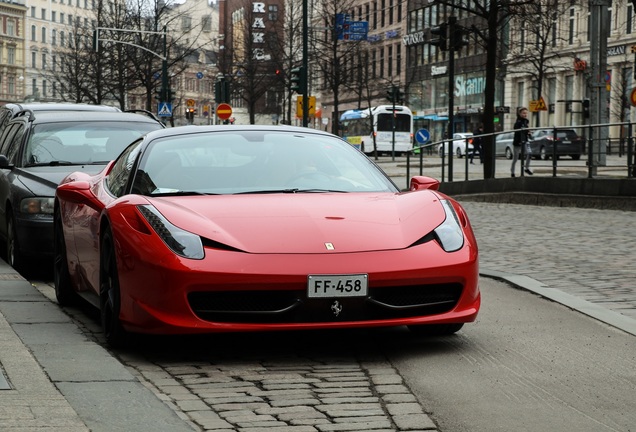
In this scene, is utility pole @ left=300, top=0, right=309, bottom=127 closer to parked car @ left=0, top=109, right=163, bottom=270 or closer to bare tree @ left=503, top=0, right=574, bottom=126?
bare tree @ left=503, top=0, right=574, bottom=126

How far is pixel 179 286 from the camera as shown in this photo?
6062 millimetres

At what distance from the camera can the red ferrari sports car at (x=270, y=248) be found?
6.09 meters

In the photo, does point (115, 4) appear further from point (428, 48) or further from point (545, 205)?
point (545, 205)

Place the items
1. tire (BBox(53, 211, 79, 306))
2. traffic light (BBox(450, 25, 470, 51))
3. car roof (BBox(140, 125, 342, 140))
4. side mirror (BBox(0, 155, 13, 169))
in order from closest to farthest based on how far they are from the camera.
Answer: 1. car roof (BBox(140, 125, 342, 140))
2. tire (BBox(53, 211, 79, 306))
3. side mirror (BBox(0, 155, 13, 169))
4. traffic light (BBox(450, 25, 470, 51))

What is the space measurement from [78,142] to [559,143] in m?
10.8

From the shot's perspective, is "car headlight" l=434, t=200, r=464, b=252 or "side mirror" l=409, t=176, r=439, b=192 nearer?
"car headlight" l=434, t=200, r=464, b=252

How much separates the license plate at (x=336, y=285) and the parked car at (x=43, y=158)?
16.7ft

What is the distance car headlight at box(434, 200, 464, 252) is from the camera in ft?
21.3

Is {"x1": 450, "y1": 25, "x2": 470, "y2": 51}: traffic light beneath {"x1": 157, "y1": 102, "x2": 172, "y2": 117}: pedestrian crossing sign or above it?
above

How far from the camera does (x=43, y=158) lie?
12125mm

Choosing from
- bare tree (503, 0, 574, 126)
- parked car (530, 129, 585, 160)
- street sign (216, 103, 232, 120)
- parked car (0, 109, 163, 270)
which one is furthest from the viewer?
street sign (216, 103, 232, 120)

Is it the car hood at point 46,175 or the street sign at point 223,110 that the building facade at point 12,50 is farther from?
the car hood at point 46,175

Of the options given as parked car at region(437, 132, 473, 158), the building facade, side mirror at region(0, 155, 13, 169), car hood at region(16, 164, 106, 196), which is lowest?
car hood at region(16, 164, 106, 196)

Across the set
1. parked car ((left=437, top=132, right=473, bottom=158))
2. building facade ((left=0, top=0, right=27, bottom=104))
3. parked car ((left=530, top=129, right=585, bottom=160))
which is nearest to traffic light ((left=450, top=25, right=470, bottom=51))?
parked car ((left=437, top=132, right=473, bottom=158))
